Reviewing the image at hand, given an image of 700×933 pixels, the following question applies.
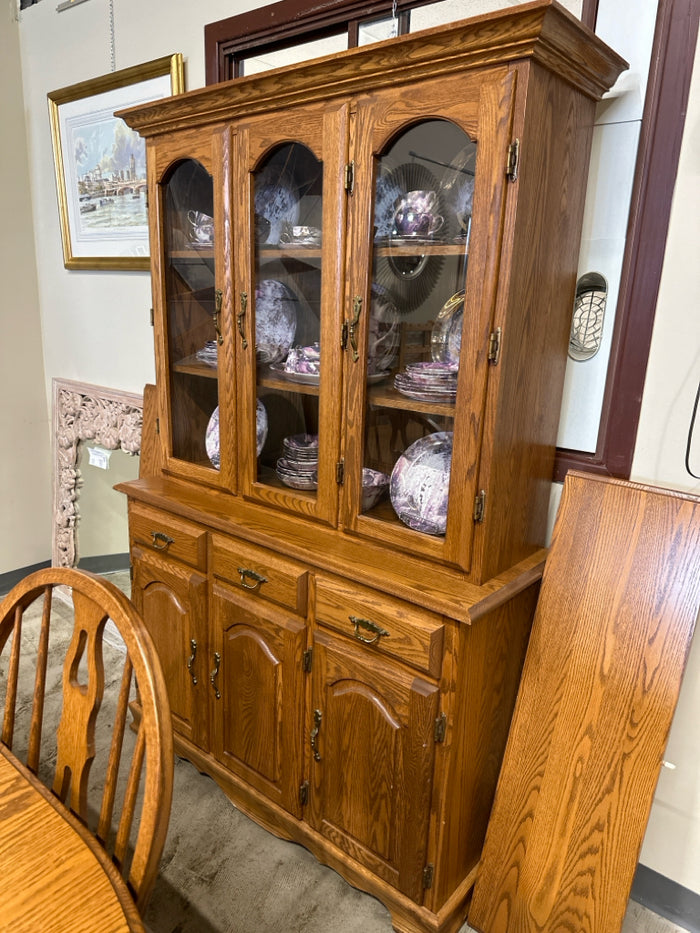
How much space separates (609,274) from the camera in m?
1.37

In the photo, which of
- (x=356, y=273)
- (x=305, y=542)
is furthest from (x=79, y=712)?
(x=356, y=273)

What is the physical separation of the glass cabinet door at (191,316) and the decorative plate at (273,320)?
12cm

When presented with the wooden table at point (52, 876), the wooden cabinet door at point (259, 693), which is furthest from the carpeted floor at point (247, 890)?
the wooden table at point (52, 876)

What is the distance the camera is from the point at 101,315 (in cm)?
260

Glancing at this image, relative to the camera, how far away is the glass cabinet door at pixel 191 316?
5.49 ft

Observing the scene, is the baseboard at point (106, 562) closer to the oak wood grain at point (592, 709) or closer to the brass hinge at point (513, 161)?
the oak wood grain at point (592, 709)

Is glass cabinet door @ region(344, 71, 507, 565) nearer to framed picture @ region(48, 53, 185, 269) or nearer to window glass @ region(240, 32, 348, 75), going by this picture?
window glass @ region(240, 32, 348, 75)

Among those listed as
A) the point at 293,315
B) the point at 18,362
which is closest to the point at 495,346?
the point at 293,315

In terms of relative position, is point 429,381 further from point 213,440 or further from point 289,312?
point 213,440

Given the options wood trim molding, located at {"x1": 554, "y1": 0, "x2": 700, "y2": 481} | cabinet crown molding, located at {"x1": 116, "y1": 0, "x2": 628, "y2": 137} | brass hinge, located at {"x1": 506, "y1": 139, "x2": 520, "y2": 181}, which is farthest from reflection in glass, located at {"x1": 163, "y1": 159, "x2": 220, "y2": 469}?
wood trim molding, located at {"x1": 554, "y1": 0, "x2": 700, "y2": 481}

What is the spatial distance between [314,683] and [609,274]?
112cm

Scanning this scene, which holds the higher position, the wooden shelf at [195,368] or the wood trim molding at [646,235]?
the wood trim molding at [646,235]

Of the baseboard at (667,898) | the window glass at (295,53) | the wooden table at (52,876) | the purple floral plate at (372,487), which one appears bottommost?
the baseboard at (667,898)

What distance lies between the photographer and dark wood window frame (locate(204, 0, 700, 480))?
48.1 inches
